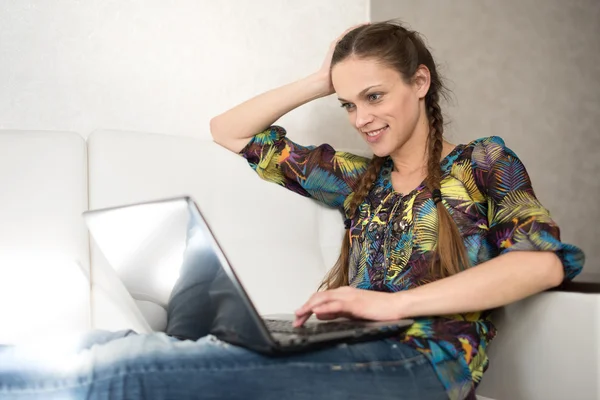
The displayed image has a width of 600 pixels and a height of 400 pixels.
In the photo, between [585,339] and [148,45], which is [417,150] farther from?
[148,45]

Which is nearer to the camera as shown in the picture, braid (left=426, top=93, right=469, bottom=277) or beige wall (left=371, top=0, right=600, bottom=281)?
braid (left=426, top=93, right=469, bottom=277)

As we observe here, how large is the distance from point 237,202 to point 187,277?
76 centimetres

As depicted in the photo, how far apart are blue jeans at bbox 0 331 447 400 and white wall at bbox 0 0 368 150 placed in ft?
3.20

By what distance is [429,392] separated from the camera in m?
1.19

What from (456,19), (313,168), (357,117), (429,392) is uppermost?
(456,19)

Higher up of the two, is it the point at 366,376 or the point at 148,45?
the point at 148,45

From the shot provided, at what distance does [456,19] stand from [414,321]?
1.61 m

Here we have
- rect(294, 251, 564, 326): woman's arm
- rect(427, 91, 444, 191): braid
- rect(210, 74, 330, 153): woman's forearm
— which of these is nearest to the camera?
rect(294, 251, 564, 326): woman's arm

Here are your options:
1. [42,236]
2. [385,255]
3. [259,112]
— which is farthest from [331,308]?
[259,112]

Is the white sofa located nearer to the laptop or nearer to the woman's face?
the laptop

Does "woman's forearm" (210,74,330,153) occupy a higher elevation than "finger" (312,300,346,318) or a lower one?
higher

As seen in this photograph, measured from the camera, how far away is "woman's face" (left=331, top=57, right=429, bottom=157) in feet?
5.41

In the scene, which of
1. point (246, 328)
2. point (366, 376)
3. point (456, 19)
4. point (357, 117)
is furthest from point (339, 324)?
point (456, 19)

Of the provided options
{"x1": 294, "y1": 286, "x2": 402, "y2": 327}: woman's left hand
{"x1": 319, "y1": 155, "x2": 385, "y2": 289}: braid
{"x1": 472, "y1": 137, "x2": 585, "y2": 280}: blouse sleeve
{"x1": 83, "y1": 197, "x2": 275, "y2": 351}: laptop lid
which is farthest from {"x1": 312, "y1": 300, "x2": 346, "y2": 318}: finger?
{"x1": 319, "y1": 155, "x2": 385, "y2": 289}: braid
